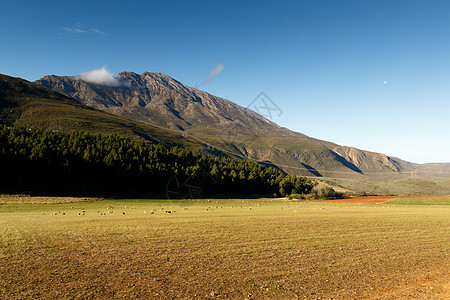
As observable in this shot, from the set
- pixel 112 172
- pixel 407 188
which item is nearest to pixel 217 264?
pixel 112 172

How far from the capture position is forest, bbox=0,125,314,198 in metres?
72.8

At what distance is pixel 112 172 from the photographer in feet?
278

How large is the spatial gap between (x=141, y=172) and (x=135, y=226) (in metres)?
64.4

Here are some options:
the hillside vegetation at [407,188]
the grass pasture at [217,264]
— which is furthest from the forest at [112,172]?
the grass pasture at [217,264]

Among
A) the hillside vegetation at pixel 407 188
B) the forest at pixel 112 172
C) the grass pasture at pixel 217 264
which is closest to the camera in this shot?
the grass pasture at pixel 217 264

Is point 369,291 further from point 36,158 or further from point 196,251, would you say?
point 36,158

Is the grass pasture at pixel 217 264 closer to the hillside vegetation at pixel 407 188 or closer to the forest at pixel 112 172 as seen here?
the forest at pixel 112 172

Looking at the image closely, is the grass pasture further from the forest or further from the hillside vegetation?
the hillside vegetation

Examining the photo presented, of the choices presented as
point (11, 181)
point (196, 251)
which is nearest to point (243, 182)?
point (11, 181)

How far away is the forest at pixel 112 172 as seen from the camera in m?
72.8

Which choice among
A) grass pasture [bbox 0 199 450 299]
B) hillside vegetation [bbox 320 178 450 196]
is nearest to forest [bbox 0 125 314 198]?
hillside vegetation [bbox 320 178 450 196]

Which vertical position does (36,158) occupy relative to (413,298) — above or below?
above

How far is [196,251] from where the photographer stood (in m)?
18.4

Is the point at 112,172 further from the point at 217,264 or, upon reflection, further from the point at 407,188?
the point at 407,188
